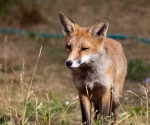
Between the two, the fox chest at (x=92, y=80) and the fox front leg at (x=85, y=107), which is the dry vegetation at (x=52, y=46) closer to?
the fox front leg at (x=85, y=107)

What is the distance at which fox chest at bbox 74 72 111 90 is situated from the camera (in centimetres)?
643

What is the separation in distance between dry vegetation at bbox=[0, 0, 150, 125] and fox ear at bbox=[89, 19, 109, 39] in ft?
5.10

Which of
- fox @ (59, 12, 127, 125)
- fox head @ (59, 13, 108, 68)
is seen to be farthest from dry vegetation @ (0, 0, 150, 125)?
fox head @ (59, 13, 108, 68)

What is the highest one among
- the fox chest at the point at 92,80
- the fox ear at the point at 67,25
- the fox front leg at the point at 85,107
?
the fox ear at the point at 67,25

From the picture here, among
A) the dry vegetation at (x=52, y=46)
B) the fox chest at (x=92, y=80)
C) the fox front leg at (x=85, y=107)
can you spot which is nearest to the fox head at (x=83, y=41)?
the fox chest at (x=92, y=80)

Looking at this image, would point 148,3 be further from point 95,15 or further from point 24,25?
point 24,25

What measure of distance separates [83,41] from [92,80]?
60 cm

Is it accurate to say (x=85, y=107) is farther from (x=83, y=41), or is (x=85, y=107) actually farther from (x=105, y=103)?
(x=83, y=41)

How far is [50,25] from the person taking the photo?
14.0 m

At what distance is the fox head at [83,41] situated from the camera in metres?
6.11

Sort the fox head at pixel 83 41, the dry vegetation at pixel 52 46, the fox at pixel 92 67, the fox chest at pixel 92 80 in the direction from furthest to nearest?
the dry vegetation at pixel 52 46, the fox chest at pixel 92 80, the fox at pixel 92 67, the fox head at pixel 83 41

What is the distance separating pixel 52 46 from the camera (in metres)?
12.2

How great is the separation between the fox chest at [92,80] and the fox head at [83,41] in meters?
0.22

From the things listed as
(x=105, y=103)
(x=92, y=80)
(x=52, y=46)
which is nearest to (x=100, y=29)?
(x=92, y=80)
